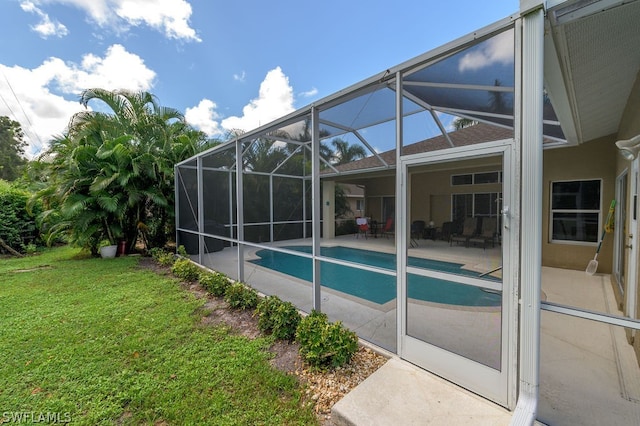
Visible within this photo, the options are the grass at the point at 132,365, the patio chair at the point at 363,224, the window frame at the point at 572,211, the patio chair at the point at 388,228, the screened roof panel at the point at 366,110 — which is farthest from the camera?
the patio chair at the point at 363,224

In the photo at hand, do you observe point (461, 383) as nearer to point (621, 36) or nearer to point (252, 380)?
point (252, 380)

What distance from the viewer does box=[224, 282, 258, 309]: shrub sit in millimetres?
4203

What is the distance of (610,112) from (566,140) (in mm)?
1595

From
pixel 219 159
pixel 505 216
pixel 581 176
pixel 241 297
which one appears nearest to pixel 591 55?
pixel 505 216

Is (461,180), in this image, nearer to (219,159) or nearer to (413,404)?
(219,159)

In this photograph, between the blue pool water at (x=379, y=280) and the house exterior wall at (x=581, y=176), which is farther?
the house exterior wall at (x=581, y=176)

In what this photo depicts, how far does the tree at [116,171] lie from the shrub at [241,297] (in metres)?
5.67

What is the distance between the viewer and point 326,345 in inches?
106

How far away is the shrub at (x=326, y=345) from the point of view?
8.70ft

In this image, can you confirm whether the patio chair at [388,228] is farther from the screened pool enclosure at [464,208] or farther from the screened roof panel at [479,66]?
the screened roof panel at [479,66]

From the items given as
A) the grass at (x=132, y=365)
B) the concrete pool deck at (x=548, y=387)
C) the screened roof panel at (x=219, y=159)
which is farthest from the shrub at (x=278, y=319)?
the screened roof panel at (x=219, y=159)

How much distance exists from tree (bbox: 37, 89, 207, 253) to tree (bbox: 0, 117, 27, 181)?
66.2 feet

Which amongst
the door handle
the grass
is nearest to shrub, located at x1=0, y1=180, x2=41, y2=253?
the grass

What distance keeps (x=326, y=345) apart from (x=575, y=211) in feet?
22.1
